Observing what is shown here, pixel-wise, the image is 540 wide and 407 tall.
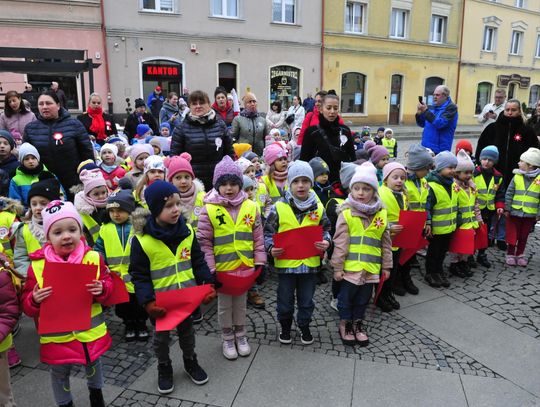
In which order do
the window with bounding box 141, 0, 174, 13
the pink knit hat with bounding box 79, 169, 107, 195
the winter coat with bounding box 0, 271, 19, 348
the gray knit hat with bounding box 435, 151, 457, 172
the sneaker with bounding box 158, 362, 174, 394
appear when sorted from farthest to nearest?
the window with bounding box 141, 0, 174, 13 → the gray knit hat with bounding box 435, 151, 457, 172 → the pink knit hat with bounding box 79, 169, 107, 195 → the sneaker with bounding box 158, 362, 174, 394 → the winter coat with bounding box 0, 271, 19, 348

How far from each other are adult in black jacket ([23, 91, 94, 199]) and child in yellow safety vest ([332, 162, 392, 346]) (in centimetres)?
324

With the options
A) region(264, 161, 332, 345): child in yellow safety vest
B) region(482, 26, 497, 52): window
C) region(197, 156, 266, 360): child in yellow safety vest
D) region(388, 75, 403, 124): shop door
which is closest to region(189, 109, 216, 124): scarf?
region(197, 156, 266, 360): child in yellow safety vest

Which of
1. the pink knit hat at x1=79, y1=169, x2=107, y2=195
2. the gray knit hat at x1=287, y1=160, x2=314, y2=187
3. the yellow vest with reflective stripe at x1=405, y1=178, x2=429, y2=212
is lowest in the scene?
the yellow vest with reflective stripe at x1=405, y1=178, x2=429, y2=212

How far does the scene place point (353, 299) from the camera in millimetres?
3881

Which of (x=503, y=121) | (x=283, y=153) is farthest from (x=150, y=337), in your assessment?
(x=503, y=121)

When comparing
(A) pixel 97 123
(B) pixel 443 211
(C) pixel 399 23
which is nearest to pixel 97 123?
(A) pixel 97 123

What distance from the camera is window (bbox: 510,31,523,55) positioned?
30312 millimetres

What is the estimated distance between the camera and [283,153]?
480cm

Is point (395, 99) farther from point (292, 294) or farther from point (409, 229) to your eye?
point (292, 294)

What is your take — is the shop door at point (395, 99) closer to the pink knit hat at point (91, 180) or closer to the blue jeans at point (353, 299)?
the blue jeans at point (353, 299)

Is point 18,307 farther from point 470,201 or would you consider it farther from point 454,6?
point 454,6

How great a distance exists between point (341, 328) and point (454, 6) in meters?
28.2

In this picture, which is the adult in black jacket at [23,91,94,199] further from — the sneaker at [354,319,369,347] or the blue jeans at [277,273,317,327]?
the sneaker at [354,319,369,347]

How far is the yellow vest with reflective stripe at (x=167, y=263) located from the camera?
3018 mm
